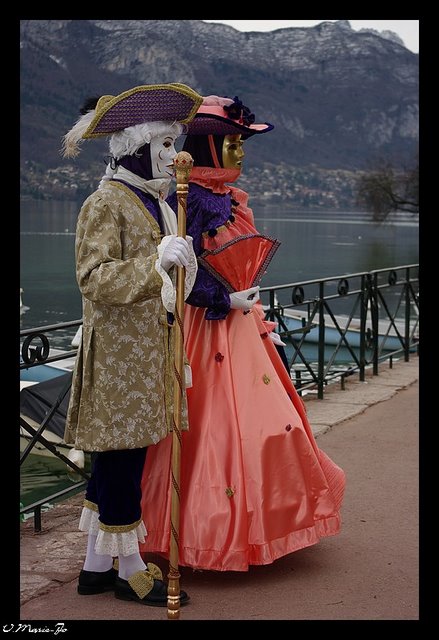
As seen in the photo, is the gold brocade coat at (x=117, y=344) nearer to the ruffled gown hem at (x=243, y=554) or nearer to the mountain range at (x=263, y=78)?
the ruffled gown hem at (x=243, y=554)

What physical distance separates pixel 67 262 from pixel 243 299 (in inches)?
1993

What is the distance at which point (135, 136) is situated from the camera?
3.26 m

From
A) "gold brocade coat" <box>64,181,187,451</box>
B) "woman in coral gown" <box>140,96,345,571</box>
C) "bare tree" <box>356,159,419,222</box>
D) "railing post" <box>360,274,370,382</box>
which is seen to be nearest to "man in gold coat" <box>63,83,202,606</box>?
"gold brocade coat" <box>64,181,187,451</box>

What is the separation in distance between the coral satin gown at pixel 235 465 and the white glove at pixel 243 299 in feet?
0.24

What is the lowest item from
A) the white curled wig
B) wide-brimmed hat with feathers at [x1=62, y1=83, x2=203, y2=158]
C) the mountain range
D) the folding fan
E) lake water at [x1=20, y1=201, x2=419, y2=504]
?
lake water at [x1=20, y1=201, x2=419, y2=504]

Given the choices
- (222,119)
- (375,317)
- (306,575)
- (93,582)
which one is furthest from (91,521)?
(375,317)

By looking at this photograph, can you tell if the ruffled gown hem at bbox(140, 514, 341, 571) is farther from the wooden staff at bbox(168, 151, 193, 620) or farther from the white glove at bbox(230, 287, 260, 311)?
the white glove at bbox(230, 287, 260, 311)

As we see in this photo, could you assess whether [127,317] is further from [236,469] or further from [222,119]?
[222,119]

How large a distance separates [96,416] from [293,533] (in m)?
0.95

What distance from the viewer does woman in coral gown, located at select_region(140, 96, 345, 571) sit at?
348cm

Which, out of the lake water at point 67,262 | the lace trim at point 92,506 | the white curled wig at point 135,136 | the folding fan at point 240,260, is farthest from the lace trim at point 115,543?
the lake water at point 67,262

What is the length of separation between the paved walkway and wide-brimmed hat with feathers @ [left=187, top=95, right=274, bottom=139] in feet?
5.65
